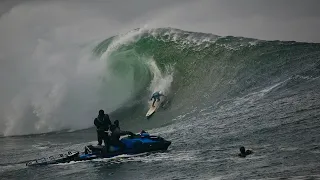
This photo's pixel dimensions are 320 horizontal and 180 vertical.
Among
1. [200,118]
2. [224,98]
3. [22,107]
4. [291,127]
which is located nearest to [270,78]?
[224,98]

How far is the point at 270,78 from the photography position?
25344 mm

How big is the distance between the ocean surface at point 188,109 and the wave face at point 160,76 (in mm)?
→ 76

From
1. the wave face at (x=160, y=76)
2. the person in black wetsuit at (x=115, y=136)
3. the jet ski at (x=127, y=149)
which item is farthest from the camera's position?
the wave face at (x=160, y=76)

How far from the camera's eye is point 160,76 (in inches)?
1237

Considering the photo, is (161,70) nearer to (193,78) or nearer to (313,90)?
(193,78)

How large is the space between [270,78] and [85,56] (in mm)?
Result: 16627

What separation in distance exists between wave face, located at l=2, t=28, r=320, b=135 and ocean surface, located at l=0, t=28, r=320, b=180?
76mm

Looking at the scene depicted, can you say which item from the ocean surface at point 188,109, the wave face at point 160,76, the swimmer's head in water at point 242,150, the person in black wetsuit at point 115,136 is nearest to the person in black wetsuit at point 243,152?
the swimmer's head in water at point 242,150

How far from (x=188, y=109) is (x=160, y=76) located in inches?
240

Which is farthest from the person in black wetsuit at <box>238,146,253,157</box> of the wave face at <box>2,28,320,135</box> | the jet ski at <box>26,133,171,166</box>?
the wave face at <box>2,28,320,135</box>

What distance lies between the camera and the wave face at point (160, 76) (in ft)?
86.1

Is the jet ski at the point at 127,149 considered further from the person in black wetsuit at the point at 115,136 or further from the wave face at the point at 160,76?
the wave face at the point at 160,76

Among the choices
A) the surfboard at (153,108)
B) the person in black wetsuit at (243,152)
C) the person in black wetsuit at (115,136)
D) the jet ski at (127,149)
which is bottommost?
the person in black wetsuit at (243,152)

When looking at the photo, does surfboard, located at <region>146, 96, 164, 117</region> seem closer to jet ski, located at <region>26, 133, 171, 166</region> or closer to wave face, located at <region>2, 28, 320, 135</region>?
wave face, located at <region>2, 28, 320, 135</region>
